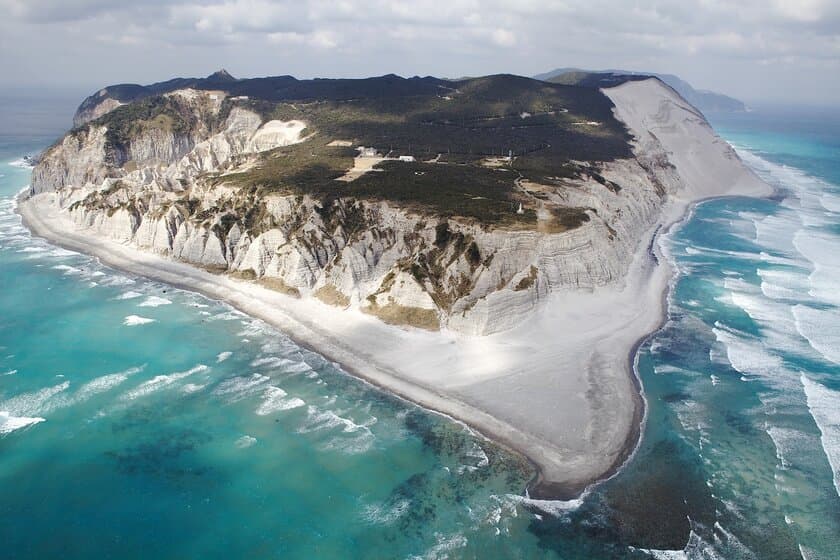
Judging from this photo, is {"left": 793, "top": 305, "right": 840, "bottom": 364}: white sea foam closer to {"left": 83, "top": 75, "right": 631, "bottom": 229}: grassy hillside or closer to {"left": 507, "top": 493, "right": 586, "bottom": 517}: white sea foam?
{"left": 83, "top": 75, "right": 631, "bottom": 229}: grassy hillside

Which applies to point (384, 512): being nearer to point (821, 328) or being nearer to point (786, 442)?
point (786, 442)

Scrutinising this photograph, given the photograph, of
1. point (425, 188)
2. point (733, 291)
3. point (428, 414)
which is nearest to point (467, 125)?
point (425, 188)

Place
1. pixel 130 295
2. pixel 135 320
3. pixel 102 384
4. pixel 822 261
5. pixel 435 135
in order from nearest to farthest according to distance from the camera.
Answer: pixel 102 384 → pixel 135 320 → pixel 130 295 → pixel 822 261 → pixel 435 135

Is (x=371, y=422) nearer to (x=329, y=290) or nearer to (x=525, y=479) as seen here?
(x=525, y=479)

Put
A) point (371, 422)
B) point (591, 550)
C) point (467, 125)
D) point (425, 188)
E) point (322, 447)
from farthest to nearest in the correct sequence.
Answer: point (467, 125)
point (425, 188)
point (371, 422)
point (322, 447)
point (591, 550)

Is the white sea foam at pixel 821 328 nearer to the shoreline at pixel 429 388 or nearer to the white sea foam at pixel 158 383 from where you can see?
the shoreline at pixel 429 388

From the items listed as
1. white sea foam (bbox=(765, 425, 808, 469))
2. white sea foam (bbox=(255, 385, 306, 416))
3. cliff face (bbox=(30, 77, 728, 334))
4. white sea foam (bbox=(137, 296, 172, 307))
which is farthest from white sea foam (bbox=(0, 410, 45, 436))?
white sea foam (bbox=(765, 425, 808, 469))

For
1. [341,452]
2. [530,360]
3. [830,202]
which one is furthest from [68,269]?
[830,202]
